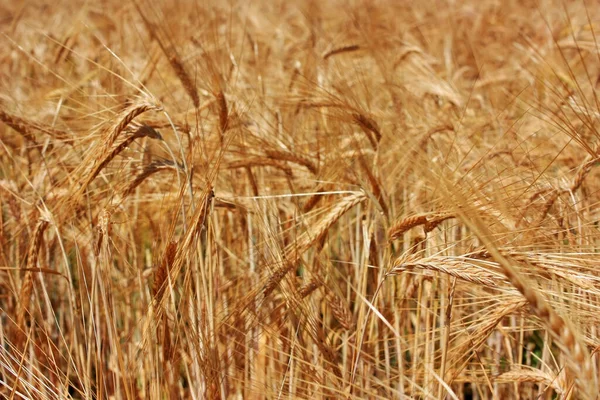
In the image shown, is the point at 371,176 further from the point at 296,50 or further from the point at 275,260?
the point at 296,50

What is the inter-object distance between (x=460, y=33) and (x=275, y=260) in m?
3.64

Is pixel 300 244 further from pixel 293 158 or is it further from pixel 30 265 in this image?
pixel 30 265

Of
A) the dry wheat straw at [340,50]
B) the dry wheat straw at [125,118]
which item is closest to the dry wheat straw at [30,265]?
the dry wheat straw at [125,118]

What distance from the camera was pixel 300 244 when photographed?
1481 millimetres

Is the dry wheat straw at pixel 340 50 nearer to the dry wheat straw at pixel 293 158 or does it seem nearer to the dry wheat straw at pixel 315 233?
the dry wheat straw at pixel 293 158

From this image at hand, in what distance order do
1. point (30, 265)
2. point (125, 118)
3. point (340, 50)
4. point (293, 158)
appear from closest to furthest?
1. point (125, 118)
2. point (30, 265)
3. point (293, 158)
4. point (340, 50)

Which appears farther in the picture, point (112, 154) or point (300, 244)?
point (300, 244)

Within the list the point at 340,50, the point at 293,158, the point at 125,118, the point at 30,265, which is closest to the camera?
the point at 125,118

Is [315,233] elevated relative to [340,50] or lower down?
lower down

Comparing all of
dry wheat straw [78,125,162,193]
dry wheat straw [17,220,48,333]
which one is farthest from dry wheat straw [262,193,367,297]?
dry wheat straw [17,220,48,333]

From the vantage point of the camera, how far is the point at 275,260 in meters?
1.45

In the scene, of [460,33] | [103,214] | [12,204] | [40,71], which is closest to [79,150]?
[12,204]

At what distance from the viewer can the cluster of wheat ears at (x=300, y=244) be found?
4.03ft

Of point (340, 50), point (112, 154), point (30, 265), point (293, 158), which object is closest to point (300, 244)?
point (293, 158)
